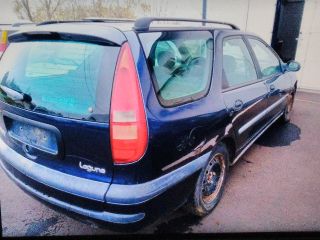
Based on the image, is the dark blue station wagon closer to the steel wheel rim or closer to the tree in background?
the steel wheel rim

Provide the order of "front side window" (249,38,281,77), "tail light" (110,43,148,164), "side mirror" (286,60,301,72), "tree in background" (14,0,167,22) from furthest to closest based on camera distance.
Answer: "tree in background" (14,0,167,22), "side mirror" (286,60,301,72), "front side window" (249,38,281,77), "tail light" (110,43,148,164)

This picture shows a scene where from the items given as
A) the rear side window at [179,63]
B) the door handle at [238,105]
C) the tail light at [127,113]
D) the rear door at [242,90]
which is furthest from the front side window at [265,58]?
the tail light at [127,113]

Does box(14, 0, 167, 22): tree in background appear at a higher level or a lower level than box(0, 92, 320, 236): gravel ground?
higher

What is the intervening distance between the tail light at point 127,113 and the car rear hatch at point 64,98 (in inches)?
1.5

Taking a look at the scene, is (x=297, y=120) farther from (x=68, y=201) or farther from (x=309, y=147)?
(x=68, y=201)

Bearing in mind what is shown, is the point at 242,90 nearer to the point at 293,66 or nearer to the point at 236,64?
the point at 236,64

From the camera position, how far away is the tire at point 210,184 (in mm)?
2467

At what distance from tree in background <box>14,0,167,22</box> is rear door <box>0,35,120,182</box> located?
6634 mm

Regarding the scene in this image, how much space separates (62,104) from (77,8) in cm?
836

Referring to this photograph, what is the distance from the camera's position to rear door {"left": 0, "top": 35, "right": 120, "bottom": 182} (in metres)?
1.81

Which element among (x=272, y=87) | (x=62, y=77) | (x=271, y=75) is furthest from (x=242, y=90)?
(x=62, y=77)

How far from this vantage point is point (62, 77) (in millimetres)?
2035

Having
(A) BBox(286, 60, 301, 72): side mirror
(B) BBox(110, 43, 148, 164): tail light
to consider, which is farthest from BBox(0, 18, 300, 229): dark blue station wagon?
(A) BBox(286, 60, 301, 72): side mirror

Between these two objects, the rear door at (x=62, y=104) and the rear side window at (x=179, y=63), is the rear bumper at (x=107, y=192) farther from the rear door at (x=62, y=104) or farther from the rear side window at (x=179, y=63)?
the rear side window at (x=179, y=63)
